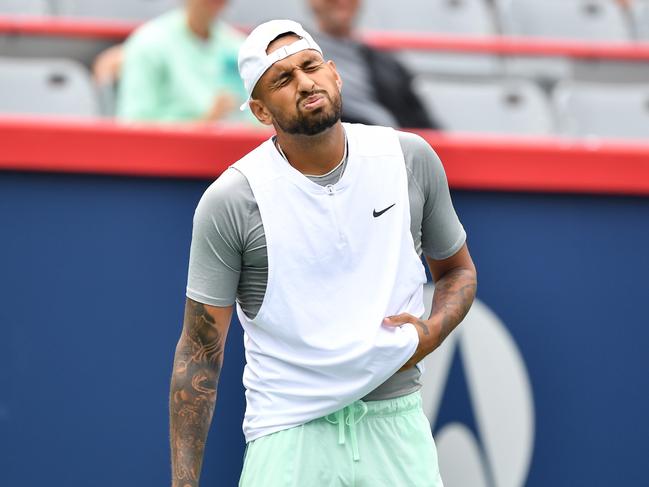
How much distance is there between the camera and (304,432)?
249 centimetres

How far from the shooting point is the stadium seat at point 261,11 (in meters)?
6.55

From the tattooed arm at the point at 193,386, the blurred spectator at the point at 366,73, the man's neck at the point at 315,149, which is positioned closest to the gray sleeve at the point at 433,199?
the man's neck at the point at 315,149

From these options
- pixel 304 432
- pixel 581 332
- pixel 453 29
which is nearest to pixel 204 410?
pixel 304 432

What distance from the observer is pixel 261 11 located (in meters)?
6.64

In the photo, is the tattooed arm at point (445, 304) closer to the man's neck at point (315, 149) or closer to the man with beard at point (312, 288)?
the man with beard at point (312, 288)

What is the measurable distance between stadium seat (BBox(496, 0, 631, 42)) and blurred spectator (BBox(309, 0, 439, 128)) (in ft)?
9.78

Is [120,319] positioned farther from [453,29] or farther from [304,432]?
[453,29]

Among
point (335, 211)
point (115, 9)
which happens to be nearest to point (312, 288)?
point (335, 211)

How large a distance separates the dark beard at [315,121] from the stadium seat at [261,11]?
4.25 metres

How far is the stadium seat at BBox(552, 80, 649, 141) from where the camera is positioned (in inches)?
220

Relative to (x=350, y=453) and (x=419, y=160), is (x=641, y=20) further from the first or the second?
(x=350, y=453)

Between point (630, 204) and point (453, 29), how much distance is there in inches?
151

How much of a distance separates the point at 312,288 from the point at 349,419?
0.31m

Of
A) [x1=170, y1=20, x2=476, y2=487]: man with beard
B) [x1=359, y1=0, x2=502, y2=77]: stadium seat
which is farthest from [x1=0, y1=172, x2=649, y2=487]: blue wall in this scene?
[x1=359, y1=0, x2=502, y2=77]: stadium seat
